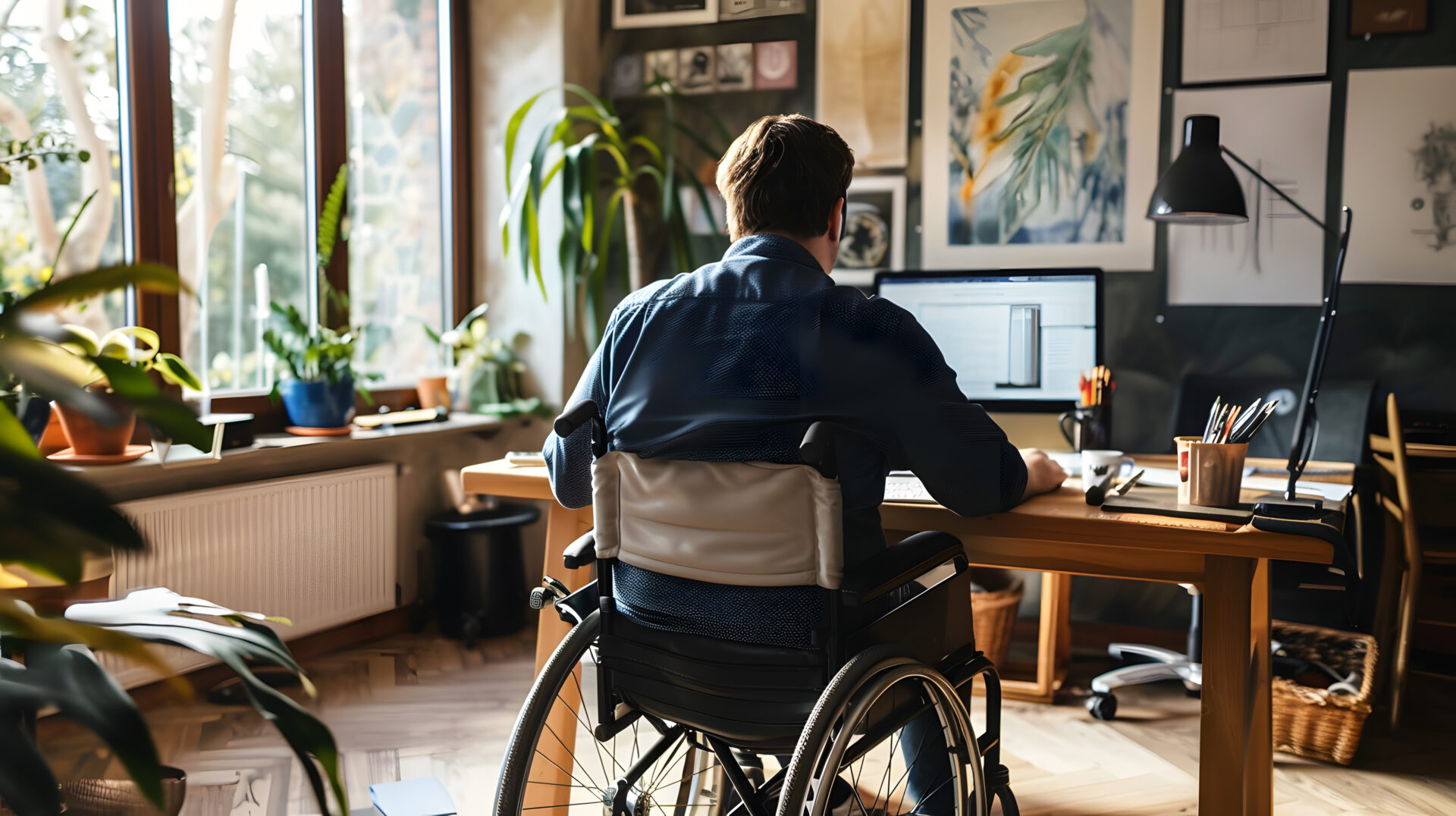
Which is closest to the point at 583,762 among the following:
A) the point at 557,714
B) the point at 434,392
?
the point at 557,714

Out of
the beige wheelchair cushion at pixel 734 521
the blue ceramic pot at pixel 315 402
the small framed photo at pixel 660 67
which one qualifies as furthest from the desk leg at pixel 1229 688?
the small framed photo at pixel 660 67

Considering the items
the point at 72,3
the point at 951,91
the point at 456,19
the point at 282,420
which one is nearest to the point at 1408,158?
the point at 951,91

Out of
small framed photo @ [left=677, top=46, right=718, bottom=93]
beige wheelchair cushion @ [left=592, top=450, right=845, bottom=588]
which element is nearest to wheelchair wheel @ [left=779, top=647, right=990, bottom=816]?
beige wheelchair cushion @ [left=592, top=450, right=845, bottom=588]

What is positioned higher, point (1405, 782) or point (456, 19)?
point (456, 19)

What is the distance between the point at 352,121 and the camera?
3.33 metres

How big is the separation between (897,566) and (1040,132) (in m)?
2.28

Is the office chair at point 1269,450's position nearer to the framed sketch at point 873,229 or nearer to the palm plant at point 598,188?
the framed sketch at point 873,229

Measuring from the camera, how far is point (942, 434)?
1.30 meters

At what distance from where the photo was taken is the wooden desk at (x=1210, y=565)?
144 centimetres

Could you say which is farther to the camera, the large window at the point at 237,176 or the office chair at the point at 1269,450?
the large window at the point at 237,176

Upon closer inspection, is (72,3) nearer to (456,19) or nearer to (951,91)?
(456,19)

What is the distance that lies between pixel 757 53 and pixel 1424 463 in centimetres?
237

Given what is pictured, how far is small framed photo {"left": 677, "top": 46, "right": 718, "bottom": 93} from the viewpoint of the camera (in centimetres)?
357

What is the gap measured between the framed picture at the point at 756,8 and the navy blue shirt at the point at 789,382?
2352 mm
